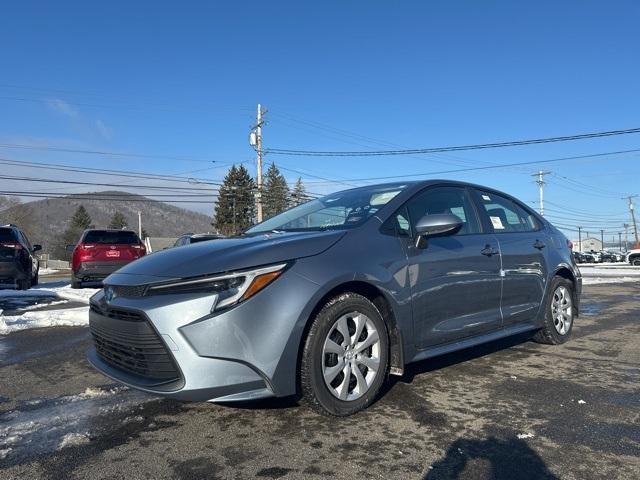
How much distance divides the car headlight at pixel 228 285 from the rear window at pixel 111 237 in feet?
31.3

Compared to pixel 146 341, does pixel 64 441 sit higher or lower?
lower

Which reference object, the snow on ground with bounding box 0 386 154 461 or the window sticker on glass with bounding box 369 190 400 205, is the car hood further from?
the snow on ground with bounding box 0 386 154 461

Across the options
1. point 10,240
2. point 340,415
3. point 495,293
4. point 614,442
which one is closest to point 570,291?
point 495,293

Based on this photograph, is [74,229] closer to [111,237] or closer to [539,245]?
[111,237]

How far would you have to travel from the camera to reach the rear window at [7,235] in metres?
9.97

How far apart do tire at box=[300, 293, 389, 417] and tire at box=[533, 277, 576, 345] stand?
2547 millimetres

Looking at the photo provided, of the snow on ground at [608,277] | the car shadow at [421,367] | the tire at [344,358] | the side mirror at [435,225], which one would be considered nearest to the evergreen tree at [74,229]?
the snow on ground at [608,277]

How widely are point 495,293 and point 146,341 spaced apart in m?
2.86

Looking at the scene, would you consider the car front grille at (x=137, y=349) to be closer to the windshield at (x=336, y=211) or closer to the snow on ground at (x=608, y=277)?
the windshield at (x=336, y=211)

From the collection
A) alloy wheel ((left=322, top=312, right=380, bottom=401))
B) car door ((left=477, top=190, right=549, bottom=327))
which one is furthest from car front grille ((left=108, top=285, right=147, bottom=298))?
car door ((left=477, top=190, right=549, bottom=327))

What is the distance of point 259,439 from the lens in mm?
2805

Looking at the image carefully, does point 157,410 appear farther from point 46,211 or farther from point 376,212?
point 46,211

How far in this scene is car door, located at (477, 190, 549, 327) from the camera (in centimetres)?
447

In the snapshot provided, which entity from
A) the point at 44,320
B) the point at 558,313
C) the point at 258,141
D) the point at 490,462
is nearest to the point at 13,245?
the point at 44,320
